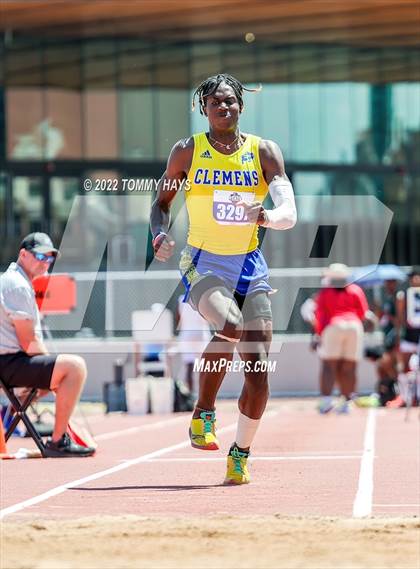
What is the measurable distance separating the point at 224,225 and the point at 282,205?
1.22 ft

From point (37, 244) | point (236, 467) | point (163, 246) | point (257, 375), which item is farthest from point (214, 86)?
point (37, 244)

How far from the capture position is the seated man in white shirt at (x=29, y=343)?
34.9ft

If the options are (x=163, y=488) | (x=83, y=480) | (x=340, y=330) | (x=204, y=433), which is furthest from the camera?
(x=340, y=330)

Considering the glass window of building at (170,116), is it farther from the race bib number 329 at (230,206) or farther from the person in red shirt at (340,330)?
the race bib number 329 at (230,206)

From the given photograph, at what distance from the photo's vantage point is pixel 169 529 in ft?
21.9

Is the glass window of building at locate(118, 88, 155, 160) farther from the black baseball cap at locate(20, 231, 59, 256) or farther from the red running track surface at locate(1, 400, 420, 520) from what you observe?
the black baseball cap at locate(20, 231, 59, 256)

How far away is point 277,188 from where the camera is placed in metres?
7.91

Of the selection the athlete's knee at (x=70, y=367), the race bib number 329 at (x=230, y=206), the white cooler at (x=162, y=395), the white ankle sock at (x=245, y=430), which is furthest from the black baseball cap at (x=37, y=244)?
the white cooler at (x=162, y=395)

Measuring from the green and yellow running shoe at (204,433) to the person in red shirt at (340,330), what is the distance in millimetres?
9273

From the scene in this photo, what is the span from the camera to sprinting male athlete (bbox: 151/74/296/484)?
7.90 meters

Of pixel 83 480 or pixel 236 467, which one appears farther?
pixel 83 480

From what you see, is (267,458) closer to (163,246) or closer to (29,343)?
(29,343)

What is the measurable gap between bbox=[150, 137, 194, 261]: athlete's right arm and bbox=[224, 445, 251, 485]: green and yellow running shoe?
147 centimetres

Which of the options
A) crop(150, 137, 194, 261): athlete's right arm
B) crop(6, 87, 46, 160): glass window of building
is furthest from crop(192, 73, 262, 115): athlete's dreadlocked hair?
crop(6, 87, 46, 160): glass window of building
